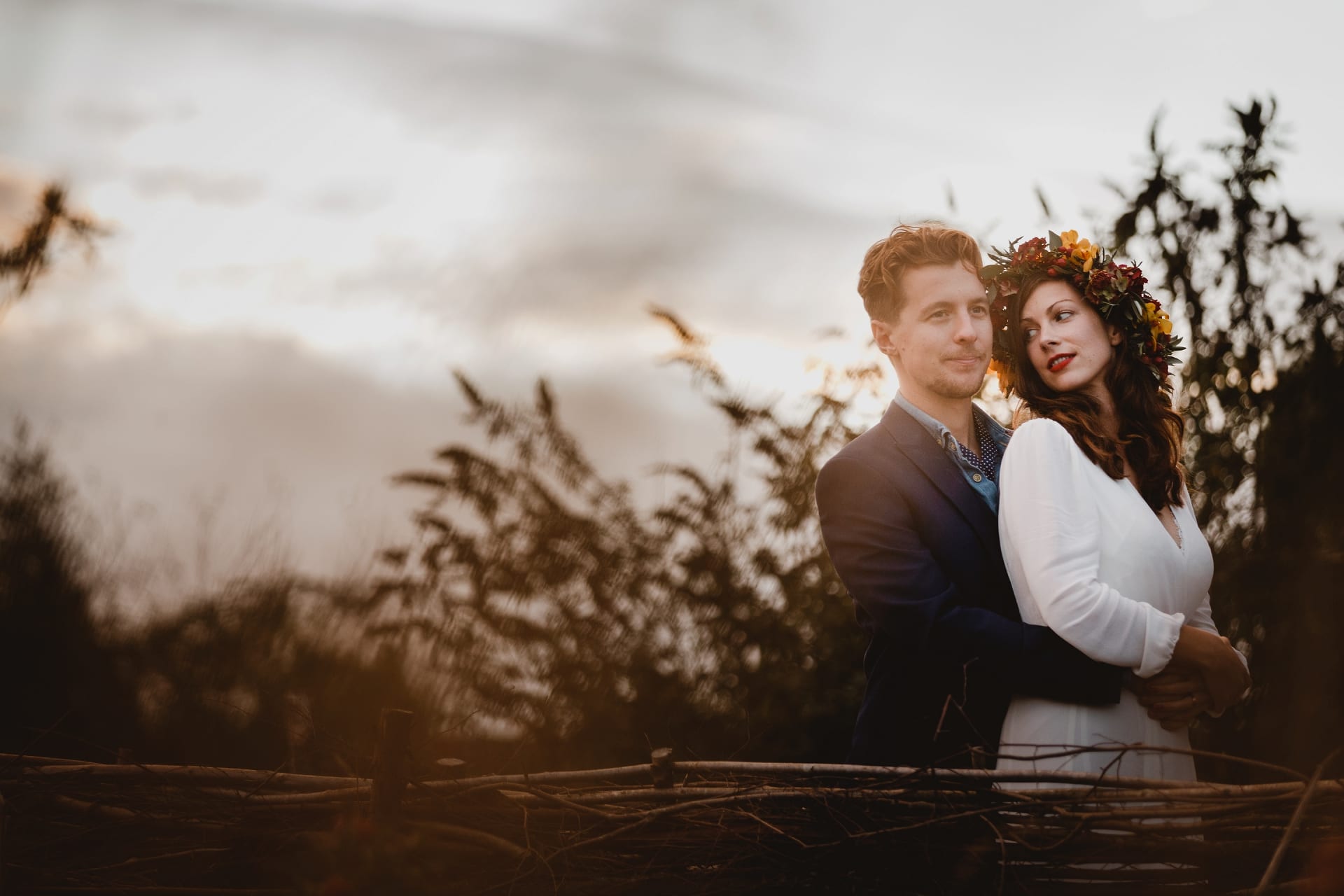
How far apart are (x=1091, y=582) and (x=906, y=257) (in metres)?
1.08

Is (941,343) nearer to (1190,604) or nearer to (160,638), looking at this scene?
(1190,604)

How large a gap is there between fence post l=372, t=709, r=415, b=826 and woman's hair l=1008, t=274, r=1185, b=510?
64.8 inches

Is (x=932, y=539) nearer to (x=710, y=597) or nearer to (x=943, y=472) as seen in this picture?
(x=943, y=472)

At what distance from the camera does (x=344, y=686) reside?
5.43 m

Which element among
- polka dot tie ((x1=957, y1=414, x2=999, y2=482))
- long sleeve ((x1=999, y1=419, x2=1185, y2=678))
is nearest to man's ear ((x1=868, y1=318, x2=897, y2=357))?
polka dot tie ((x1=957, y1=414, x2=999, y2=482))

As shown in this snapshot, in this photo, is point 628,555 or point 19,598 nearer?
point 628,555

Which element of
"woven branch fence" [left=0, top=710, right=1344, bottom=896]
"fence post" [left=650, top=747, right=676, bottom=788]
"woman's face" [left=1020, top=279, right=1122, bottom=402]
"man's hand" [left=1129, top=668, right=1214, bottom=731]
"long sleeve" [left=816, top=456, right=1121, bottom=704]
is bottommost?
"woven branch fence" [left=0, top=710, right=1344, bottom=896]

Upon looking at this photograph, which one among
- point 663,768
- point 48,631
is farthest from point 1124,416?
point 48,631

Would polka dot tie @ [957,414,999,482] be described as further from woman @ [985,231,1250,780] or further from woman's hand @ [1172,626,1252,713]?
woman's hand @ [1172,626,1252,713]

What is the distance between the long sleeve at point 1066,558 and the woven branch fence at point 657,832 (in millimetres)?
325

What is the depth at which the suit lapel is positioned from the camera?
2605 millimetres

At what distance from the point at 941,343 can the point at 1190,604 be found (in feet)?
2.85

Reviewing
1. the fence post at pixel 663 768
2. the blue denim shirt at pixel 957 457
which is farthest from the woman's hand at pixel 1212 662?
the fence post at pixel 663 768

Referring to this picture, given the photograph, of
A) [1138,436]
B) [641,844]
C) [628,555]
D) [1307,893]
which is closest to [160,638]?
[628,555]
